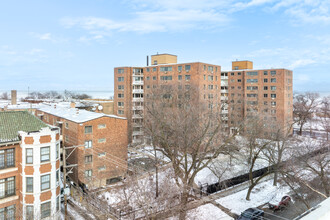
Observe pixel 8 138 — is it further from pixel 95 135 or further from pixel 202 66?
pixel 202 66

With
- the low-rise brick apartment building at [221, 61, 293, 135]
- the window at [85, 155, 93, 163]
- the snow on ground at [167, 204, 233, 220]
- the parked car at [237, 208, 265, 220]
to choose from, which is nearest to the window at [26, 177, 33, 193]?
the window at [85, 155, 93, 163]

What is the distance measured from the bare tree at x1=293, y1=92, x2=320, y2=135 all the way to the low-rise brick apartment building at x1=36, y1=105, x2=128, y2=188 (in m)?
45.7

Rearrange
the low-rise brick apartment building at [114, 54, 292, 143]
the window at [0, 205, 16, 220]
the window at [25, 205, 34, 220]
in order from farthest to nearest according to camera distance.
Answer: the low-rise brick apartment building at [114, 54, 292, 143] → the window at [25, 205, 34, 220] → the window at [0, 205, 16, 220]

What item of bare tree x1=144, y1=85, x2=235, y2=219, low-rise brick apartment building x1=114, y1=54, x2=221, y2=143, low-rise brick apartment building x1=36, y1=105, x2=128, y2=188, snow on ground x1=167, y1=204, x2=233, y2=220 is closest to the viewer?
snow on ground x1=167, y1=204, x2=233, y2=220

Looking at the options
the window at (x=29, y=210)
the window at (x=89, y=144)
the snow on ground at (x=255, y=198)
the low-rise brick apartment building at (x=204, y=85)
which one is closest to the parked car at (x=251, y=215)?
the snow on ground at (x=255, y=198)

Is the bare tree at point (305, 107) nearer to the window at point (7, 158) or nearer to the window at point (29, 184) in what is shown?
the window at point (29, 184)

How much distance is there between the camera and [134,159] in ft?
131

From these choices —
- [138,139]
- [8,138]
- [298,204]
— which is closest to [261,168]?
[298,204]

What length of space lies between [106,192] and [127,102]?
31473 millimetres

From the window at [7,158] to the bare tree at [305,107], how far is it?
191 ft

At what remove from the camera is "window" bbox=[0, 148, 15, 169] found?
1926 centimetres

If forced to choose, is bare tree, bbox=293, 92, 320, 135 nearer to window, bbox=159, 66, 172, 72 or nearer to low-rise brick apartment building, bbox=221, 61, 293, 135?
low-rise brick apartment building, bbox=221, 61, 293, 135


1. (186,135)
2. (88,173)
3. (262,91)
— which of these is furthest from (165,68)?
(186,135)

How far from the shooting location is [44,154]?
2058 cm
